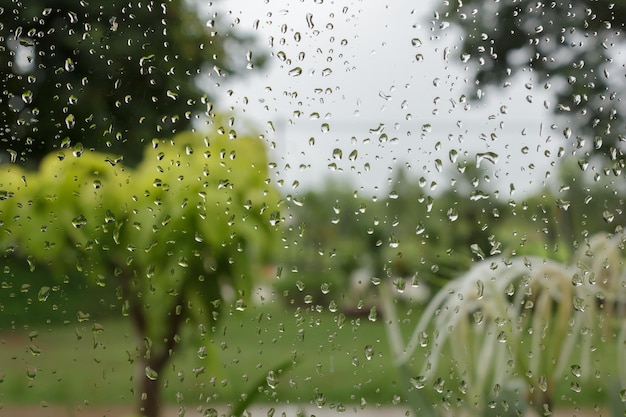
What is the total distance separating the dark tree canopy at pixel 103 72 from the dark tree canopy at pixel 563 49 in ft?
0.43

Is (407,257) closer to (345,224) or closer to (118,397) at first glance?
(345,224)

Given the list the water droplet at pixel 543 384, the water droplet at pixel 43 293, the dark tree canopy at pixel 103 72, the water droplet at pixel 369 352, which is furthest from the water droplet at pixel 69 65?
the water droplet at pixel 543 384

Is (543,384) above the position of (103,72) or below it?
below

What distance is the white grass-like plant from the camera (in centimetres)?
43

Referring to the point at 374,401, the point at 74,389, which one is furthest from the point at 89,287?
the point at 374,401

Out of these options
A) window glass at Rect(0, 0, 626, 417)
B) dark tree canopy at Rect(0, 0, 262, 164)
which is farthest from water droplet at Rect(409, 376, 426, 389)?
dark tree canopy at Rect(0, 0, 262, 164)

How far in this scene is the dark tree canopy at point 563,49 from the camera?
40 cm

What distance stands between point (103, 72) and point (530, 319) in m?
0.30

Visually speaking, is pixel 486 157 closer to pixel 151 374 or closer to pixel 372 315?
pixel 372 315

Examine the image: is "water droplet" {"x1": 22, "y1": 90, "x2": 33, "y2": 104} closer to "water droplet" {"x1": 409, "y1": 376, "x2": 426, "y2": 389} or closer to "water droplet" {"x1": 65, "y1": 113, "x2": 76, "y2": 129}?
"water droplet" {"x1": 65, "y1": 113, "x2": 76, "y2": 129}

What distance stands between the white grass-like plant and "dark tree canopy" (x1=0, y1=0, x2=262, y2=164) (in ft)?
0.63

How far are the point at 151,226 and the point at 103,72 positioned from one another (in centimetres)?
9

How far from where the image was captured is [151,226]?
38 centimetres

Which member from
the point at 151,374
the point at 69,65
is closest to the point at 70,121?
the point at 69,65
